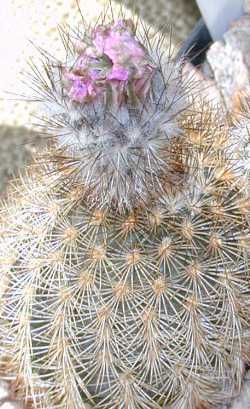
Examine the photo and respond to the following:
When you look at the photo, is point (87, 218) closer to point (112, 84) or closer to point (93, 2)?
point (112, 84)

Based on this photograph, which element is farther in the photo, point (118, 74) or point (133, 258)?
point (133, 258)

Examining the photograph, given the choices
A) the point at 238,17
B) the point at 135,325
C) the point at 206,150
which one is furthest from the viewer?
the point at 238,17

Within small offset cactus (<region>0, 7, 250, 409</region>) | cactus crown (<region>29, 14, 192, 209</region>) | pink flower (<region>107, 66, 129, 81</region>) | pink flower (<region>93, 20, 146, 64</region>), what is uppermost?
pink flower (<region>93, 20, 146, 64</region>)

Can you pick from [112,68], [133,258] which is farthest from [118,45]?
[133,258]

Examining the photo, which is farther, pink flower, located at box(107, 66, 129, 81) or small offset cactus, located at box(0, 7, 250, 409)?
small offset cactus, located at box(0, 7, 250, 409)

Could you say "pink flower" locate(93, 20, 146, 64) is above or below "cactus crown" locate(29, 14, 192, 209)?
above

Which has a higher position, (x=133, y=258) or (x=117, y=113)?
(x=117, y=113)

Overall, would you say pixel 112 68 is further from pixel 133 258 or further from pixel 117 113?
pixel 133 258

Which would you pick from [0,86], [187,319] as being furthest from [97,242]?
[0,86]
